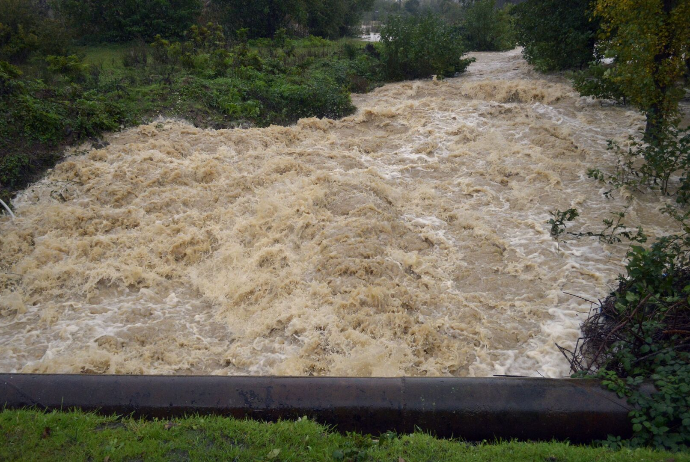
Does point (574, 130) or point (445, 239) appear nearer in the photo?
point (445, 239)

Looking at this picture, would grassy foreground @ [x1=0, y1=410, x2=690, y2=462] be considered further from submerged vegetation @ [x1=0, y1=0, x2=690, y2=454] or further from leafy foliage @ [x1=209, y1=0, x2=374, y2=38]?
leafy foliage @ [x1=209, y1=0, x2=374, y2=38]

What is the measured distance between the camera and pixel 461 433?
12.4ft

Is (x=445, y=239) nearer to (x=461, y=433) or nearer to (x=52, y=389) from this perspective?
(x=461, y=433)

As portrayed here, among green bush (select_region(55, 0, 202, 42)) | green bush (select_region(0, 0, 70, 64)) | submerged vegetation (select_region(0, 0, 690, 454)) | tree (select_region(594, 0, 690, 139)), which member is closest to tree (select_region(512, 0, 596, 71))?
submerged vegetation (select_region(0, 0, 690, 454))

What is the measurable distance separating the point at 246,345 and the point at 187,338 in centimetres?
73

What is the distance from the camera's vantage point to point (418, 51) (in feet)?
53.0

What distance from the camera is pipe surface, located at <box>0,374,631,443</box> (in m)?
3.77

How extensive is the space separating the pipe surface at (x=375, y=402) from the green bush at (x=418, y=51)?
45.0 feet

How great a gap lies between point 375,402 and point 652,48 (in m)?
7.61

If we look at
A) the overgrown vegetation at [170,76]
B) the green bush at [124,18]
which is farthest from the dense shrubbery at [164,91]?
the green bush at [124,18]

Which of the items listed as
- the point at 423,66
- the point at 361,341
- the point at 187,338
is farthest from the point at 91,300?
the point at 423,66

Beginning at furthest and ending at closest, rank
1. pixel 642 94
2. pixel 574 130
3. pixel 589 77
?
pixel 589 77
pixel 574 130
pixel 642 94

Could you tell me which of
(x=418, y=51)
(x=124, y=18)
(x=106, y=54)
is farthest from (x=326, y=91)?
(x=124, y=18)

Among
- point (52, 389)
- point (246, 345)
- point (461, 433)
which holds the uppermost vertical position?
point (52, 389)
